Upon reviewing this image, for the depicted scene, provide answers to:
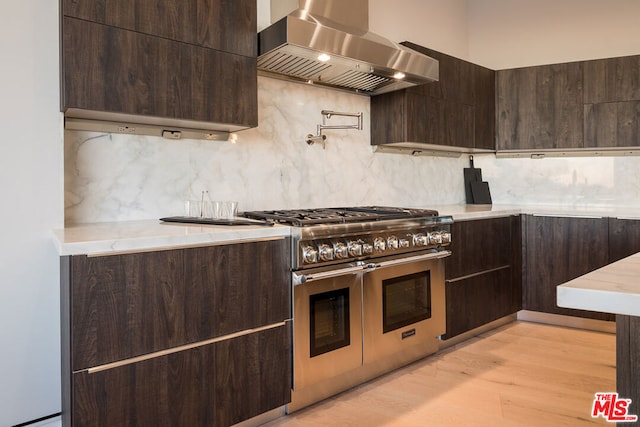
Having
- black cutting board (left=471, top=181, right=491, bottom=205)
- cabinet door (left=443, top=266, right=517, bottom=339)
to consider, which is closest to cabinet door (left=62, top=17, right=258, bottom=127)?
cabinet door (left=443, top=266, right=517, bottom=339)

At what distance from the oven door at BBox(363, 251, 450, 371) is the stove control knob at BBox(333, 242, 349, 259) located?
8.4 inches

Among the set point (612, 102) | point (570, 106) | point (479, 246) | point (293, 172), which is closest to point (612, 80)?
point (612, 102)

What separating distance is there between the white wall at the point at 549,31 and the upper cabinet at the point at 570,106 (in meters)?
0.41

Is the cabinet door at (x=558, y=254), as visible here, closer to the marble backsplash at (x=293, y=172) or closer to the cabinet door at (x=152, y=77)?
the marble backsplash at (x=293, y=172)

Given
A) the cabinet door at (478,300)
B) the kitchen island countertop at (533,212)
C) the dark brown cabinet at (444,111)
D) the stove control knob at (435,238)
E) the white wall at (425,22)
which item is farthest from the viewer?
Answer: the white wall at (425,22)

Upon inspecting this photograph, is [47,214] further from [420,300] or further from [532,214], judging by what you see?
[532,214]

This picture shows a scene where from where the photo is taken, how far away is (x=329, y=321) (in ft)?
Result: 7.49

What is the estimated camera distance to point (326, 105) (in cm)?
314

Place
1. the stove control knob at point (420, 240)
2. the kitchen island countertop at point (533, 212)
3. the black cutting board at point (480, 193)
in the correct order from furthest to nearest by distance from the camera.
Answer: the black cutting board at point (480, 193) → the kitchen island countertop at point (533, 212) → the stove control knob at point (420, 240)

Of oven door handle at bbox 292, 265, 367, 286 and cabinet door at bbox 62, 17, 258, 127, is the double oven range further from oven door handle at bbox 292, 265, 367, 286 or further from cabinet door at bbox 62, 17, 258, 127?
cabinet door at bbox 62, 17, 258, 127

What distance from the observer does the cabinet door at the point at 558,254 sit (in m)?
Result: 3.41

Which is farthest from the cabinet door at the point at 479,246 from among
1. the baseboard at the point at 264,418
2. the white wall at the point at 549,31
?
the white wall at the point at 549,31

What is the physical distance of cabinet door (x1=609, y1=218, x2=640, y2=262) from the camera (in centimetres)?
327

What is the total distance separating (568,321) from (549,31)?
2.56 metres
